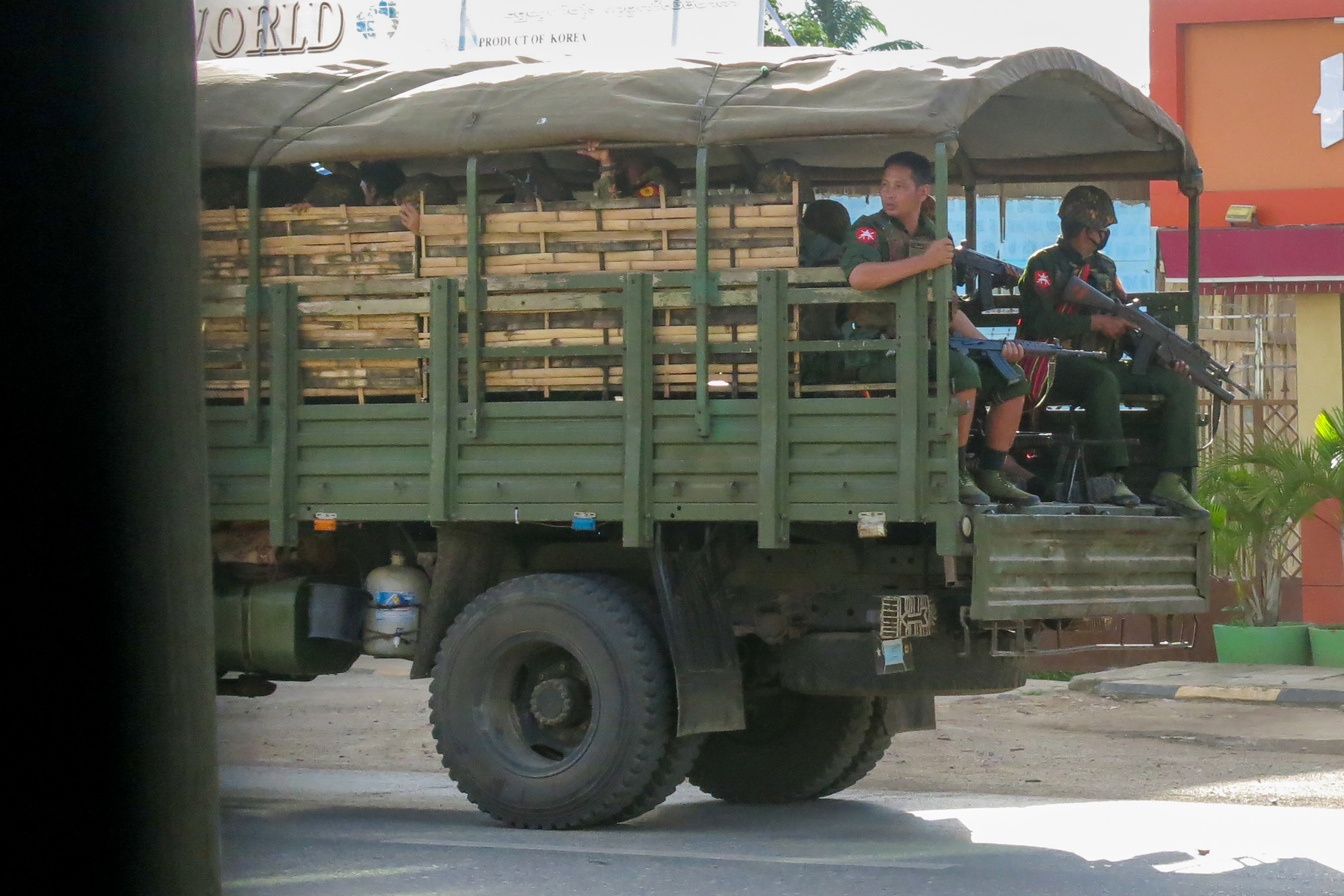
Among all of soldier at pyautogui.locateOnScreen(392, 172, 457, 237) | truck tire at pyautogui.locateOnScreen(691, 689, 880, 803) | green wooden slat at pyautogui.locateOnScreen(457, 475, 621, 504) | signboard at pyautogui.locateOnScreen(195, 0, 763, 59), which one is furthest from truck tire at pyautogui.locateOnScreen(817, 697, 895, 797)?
signboard at pyautogui.locateOnScreen(195, 0, 763, 59)

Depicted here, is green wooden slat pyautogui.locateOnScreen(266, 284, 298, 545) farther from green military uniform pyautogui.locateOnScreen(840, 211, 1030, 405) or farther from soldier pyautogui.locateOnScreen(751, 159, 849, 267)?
green military uniform pyautogui.locateOnScreen(840, 211, 1030, 405)

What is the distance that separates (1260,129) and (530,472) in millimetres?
9839

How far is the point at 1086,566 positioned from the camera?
23.2 ft

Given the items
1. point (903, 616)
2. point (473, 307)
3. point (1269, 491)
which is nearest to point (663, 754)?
point (903, 616)

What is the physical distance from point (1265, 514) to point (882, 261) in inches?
291

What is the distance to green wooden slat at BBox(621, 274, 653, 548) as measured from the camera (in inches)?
275

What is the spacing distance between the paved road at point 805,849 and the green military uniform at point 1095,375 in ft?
5.19

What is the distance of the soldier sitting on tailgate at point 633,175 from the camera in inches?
285

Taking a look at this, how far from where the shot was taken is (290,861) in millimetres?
6395

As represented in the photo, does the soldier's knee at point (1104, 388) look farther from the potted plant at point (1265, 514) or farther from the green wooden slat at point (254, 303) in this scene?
the potted plant at point (1265, 514)

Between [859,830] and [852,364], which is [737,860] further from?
[852,364]

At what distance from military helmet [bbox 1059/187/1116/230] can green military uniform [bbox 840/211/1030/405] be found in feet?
4.60

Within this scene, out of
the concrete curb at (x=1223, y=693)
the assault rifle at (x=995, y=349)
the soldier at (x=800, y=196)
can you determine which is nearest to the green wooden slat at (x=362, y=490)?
the soldier at (x=800, y=196)

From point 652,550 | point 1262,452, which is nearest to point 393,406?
point 652,550
